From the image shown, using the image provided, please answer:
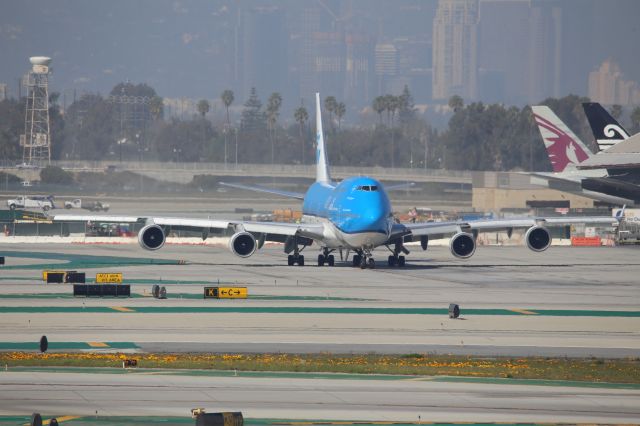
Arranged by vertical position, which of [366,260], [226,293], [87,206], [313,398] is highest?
[87,206]

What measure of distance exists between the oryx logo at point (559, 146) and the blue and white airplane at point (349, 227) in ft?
129

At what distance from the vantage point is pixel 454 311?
2019 inches

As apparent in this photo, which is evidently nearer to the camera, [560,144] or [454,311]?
[454,311]

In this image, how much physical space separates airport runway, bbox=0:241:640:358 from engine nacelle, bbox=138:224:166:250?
147 centimetres

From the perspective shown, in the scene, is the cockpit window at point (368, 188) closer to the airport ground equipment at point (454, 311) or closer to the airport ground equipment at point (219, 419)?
the airport ground equipment at point (454, 311)

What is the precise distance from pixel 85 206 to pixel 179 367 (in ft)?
410

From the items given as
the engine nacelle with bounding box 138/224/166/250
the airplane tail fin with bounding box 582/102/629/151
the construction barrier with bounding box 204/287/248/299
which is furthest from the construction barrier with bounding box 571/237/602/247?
the construction barrier with bounding box 204/287/248/299

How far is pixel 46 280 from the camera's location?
217 ft

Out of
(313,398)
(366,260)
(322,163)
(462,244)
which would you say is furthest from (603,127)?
(313,398)

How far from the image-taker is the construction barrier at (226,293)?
193 ft

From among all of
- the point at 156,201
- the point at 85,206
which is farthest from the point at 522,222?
the point at 156,201

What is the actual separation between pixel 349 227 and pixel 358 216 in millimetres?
874

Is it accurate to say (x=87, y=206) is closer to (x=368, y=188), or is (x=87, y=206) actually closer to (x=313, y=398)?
(x=368, y=188)

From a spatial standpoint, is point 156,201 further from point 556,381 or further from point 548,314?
point 556,381
